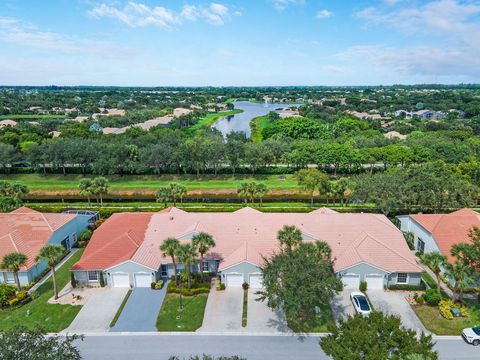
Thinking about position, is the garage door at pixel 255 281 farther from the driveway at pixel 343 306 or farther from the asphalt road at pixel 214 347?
the asphalt road at pixel 214 347

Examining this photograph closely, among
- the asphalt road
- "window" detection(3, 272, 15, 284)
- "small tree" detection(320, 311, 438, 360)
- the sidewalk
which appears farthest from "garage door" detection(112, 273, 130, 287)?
"small tree" detection(320, 311, 438, 360)

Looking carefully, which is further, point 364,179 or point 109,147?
point 109,147

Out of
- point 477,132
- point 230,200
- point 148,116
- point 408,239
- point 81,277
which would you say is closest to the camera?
point 81,277

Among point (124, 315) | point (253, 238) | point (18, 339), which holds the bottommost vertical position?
point (124, 315)

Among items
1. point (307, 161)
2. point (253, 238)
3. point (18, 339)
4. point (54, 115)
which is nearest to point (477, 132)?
point (307, 161)

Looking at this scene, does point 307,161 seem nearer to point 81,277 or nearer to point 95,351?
point 81,277

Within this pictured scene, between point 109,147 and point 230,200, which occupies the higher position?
point 109,147
